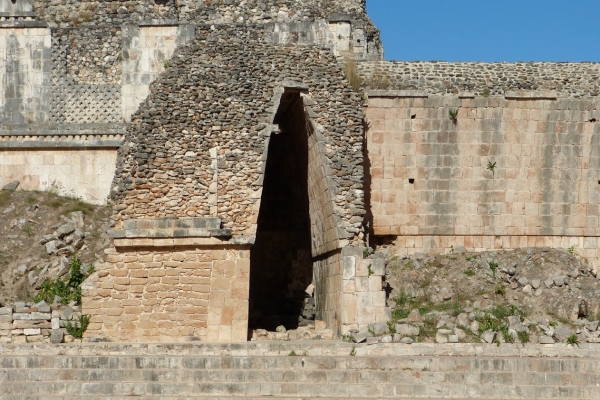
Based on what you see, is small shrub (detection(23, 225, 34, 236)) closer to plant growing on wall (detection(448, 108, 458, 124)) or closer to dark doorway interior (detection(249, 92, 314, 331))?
dark doorway interior (detection(249, 92, 314, 331))

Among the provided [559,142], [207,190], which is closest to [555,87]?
[559,142]

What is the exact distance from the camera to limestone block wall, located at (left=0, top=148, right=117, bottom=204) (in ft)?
81.0

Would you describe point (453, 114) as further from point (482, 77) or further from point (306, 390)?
point (306, 390)

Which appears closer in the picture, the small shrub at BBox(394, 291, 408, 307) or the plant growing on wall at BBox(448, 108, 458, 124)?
the small shrub at BBox(394, 291, 408, 307)

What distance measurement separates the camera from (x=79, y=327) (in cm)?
2072

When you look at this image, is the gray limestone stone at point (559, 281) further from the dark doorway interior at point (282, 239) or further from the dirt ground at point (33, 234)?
the dirt ground at point (33, 234)

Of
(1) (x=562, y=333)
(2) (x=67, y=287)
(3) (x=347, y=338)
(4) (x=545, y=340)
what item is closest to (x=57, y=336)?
(2) (x=67, y=287)

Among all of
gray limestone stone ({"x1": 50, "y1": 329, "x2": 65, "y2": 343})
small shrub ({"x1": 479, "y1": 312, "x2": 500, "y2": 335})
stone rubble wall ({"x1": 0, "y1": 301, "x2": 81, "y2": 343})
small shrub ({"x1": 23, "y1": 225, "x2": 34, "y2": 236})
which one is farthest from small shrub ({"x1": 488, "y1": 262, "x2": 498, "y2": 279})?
small shrub ({"x1": 23, "y1": 225, "x2": 34, "y2": 236})

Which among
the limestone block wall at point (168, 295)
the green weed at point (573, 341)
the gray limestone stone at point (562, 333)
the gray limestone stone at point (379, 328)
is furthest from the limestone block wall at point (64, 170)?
the green weed at point (573, 341)

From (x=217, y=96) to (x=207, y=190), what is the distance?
1734mm

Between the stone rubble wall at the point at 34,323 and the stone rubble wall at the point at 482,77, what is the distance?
7.61 metres

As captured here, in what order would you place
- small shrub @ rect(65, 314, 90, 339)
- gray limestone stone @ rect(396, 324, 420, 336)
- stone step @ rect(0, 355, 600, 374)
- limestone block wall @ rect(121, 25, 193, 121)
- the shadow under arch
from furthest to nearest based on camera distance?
limestone block wall @ rect(121, 25, 193, 121) → the shadow under arch → small shrub @ rect(65, 314, 90, 339) → gray limestone stone @ rect(396, 324, 420, 336) → stone step @ rect(0, 355, 600, 374)

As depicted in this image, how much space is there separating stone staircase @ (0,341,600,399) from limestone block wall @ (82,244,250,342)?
3.91ft

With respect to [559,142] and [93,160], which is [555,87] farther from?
[93,160]
